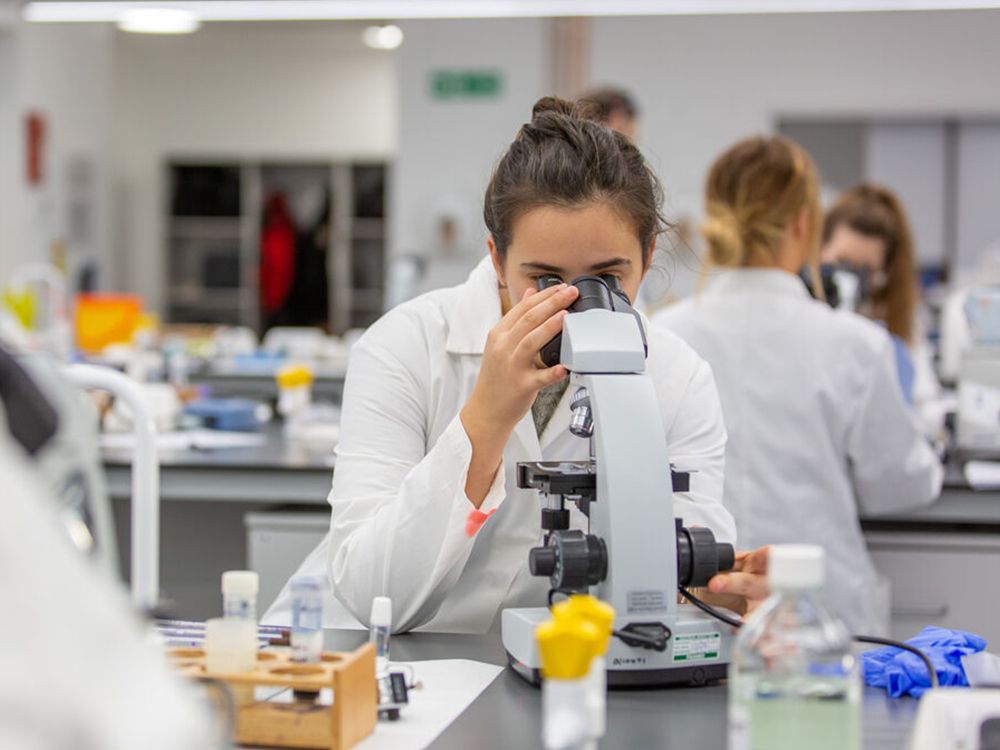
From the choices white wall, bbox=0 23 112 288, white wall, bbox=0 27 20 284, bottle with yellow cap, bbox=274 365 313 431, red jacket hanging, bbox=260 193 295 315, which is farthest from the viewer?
red jacket hanging, bbox=260 193 295 315

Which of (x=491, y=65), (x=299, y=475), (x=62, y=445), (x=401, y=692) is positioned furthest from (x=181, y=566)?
(x=491, y=65)

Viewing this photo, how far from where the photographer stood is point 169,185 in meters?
11.0

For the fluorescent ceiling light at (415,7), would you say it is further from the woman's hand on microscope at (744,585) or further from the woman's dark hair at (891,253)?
the woman's dark hair at (891,253)

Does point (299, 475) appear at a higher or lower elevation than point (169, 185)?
lower

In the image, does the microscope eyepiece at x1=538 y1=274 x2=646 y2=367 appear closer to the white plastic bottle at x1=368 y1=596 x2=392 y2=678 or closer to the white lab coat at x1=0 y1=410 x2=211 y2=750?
the white plastic bottle at x1=368 y1=596 x2=392 y2=678

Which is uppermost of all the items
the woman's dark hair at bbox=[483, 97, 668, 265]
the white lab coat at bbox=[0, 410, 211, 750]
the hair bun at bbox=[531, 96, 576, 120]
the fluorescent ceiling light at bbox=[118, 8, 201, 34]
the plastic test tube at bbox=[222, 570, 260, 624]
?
the fluorescent ceiling light at bbox=[118, 8, 201, 34]

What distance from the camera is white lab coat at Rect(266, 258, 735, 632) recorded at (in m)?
1.63

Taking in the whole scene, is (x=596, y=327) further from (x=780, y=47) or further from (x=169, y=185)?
(x=169, y=185)

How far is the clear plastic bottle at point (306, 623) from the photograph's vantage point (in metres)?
1.20

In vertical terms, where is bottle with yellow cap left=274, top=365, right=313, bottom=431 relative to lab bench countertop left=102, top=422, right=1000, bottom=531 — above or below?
above

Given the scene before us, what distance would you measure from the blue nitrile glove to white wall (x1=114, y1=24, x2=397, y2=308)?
9.77 meters

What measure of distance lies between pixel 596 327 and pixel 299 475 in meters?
1.93

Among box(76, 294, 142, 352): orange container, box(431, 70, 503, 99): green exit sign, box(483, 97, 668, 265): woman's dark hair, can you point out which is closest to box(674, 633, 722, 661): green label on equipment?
box(483, 97, 668, 265): woman's dark hair

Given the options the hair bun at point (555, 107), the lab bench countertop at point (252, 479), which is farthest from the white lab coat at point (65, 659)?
the lab bench countertop at point (252, 479)
